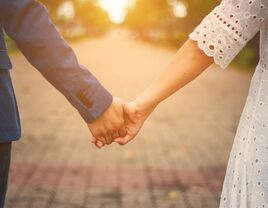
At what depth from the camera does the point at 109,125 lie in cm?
257

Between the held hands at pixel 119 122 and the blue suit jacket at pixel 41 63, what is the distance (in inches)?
3.7

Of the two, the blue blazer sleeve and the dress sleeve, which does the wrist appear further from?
the dress sleeve

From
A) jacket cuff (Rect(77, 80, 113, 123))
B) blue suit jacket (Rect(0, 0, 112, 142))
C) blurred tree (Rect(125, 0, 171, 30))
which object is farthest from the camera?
blurred tree (Rect(125, 0, 171, 30))

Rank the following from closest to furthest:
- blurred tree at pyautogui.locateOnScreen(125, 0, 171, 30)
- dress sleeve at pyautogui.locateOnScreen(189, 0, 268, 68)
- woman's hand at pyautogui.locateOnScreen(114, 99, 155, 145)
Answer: dress sleeve at pyautogui.locateOnScreen(189, 0, 268, 68)
woman's hand at pyautogui.locateOnScreen(114, 99, 155, 145)
blurred tree at pyautogui.locateOnScreen(125, 0, 171, 30)

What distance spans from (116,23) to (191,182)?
166 m

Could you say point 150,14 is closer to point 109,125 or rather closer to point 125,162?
point 125,162

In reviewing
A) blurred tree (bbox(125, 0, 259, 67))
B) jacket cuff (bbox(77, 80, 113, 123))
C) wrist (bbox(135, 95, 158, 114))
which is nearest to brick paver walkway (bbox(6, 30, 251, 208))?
blurred tree (bbox(125, 0, 259, 67))

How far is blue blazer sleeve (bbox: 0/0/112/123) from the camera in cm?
205

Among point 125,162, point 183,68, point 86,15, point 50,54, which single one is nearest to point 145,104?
point 183,68

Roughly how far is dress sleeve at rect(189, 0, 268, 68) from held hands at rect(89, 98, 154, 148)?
0.62 metres

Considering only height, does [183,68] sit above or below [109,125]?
above

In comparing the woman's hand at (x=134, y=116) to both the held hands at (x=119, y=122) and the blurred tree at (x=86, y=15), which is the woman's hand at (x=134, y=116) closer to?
the held hands at (x=119, y=122)

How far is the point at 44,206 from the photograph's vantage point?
4.96 meters

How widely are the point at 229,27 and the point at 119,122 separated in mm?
844
